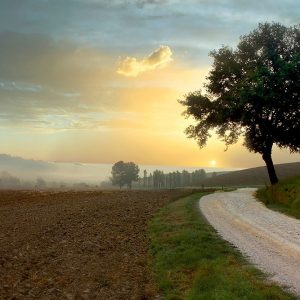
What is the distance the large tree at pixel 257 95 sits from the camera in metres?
48.9

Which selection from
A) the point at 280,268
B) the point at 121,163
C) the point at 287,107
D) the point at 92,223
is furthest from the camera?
the point at 121,163

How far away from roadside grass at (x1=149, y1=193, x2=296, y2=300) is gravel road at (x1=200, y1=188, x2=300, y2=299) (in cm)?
68

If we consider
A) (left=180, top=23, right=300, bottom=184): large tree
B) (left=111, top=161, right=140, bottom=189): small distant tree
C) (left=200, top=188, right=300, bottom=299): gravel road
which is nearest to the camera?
(left=200, top=188, right=300, bottom=299): gravel road

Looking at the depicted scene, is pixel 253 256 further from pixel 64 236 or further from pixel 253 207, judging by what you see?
pixel 253 207

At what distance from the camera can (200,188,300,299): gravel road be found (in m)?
16.1

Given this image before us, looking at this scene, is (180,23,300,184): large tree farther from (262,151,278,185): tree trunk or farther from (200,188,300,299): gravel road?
(200,188,300,299): gravel road

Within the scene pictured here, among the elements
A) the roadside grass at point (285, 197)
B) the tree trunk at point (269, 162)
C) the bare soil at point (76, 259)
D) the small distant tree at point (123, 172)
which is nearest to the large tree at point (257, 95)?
the tree trunk at point (269, 162)

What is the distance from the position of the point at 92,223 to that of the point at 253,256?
15.5 metres

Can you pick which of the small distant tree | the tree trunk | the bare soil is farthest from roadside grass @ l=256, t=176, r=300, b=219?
the small distant tree

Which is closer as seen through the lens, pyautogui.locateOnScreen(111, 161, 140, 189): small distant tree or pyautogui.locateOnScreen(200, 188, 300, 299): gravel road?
pyautogui.locateOnScreen(200, 188, 300, 299): gravel road

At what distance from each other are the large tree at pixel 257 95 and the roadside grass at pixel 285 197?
9.94m

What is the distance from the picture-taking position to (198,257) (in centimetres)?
1884

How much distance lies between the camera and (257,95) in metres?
47.4

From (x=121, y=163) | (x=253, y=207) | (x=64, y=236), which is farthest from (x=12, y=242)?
(x=121, y=163)
